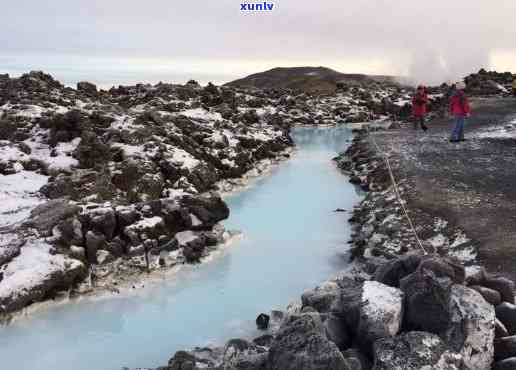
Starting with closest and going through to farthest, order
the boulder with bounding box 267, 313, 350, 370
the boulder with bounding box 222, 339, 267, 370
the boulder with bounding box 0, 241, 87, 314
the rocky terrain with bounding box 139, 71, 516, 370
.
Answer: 1. the boulder with bounding box 267, 313, 350, 370
2. the rocky terrain with bounding box 139, 71, 516, 370
3. the boulder with bounding box 222, 339, 267, 370
4. the boulder with bounding box 0, 241, 87, 314

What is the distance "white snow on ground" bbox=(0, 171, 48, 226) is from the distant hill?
83.8m

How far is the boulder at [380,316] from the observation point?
688cm

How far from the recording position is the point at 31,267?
1185cm

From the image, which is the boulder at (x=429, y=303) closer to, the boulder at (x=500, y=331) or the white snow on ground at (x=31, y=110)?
the boulder at (x=500, y=331)

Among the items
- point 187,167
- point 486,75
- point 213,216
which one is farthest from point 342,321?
point 486,75

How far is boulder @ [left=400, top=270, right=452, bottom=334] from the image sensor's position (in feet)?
22.7

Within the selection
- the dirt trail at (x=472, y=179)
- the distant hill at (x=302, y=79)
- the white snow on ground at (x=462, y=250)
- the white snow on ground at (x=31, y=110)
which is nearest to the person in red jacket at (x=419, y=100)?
the dirt trail at (x=472, y=179)

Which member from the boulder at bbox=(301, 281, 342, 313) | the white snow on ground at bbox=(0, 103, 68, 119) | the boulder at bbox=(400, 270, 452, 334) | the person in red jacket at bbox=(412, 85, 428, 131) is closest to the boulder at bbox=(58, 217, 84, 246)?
the boulder at bbox=(301, 281, 342, 313)

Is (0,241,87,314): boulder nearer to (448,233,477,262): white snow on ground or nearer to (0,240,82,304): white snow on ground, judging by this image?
(0,240,82,304): white snow on ground

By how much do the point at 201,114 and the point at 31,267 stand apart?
23.2m

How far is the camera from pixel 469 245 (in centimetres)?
1188

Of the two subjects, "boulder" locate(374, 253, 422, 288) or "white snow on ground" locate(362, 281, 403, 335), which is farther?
"boulder" locate(374, 253, 422, 288)

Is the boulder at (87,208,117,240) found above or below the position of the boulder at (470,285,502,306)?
below

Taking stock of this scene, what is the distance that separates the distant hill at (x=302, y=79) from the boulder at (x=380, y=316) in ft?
303
